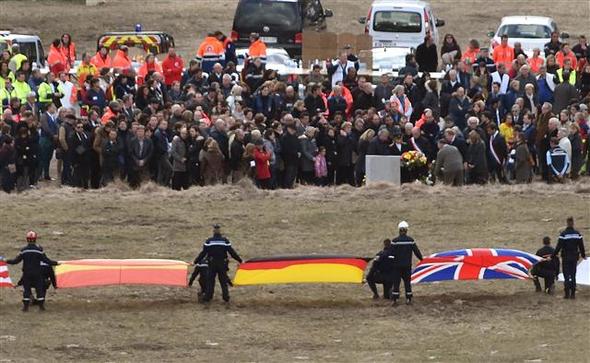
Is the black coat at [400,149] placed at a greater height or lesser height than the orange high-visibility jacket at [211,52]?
lesser

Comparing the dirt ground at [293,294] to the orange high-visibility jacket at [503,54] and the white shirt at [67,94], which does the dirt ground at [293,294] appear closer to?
the white shirt at [67,94]

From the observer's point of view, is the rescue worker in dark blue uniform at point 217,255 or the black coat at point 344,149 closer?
the rescue worker in dark blue uniform at point 217,255

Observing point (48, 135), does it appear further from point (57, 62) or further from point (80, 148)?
point (57, 62)

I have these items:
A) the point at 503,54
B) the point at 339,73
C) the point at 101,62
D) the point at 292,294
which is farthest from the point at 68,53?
the point at 292,294

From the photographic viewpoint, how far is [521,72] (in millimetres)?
38625

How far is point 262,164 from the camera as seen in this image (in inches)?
1388

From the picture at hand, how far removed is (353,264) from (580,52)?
1514 centimetres

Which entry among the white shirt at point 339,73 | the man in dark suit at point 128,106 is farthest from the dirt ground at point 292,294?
the white shirt at point 339,73

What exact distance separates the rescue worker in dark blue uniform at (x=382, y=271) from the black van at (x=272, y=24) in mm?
18273

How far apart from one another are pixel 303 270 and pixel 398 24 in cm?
1965

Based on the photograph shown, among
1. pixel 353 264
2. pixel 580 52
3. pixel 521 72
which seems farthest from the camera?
pixel 580 52

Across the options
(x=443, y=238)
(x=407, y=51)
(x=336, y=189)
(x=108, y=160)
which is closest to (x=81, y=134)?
(x=108, y=160)

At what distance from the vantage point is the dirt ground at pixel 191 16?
57656 mm

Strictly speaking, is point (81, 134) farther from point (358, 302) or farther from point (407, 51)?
point (407, 51)
